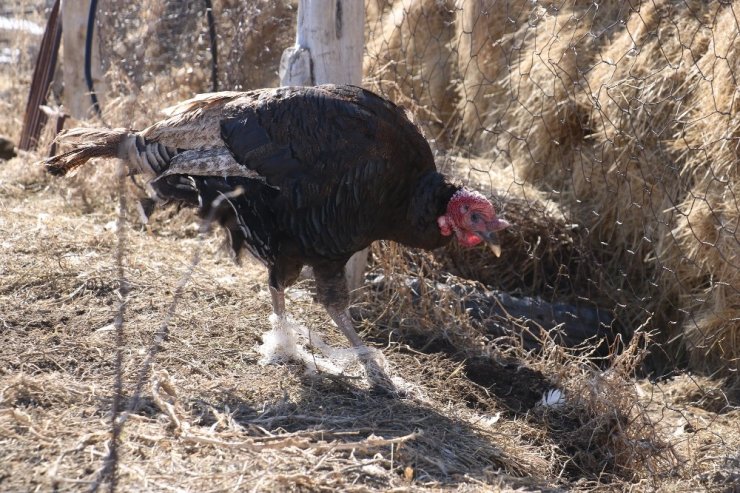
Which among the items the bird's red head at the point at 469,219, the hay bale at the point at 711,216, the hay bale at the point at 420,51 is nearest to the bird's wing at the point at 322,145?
the bird's red head at the point at 469,219

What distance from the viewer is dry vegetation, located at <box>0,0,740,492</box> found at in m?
2.98

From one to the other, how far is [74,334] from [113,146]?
94cm

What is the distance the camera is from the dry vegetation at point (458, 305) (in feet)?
9.79

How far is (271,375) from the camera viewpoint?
3752 millimetres

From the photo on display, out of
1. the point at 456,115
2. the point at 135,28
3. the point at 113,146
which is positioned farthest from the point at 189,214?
the point at 135,28

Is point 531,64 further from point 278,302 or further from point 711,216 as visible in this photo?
point 278,302

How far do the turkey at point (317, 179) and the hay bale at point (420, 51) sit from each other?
186cm

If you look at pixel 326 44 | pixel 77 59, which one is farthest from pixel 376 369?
pixel 77 59

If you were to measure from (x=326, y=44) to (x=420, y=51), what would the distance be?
1961mm

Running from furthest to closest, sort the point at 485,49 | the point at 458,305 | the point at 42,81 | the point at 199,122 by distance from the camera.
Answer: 1. the point at 42,81
2. the point at 485,49
3. the point at 458,305
4. the point at 199,122

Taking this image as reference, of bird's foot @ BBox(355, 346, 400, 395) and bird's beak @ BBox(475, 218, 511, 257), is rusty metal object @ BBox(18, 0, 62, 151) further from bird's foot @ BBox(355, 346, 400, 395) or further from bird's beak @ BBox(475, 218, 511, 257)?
bird's beak @ BBox(475, 218, 511, 257)

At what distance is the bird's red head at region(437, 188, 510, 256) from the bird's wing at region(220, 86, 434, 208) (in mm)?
275

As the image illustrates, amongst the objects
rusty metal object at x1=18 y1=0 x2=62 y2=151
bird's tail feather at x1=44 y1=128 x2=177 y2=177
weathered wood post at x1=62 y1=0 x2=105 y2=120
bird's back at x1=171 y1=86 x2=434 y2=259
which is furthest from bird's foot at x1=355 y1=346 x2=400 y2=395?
rusty metal object at x1=18 y1=0 x2=62 y2=151

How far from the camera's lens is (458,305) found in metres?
4.48
